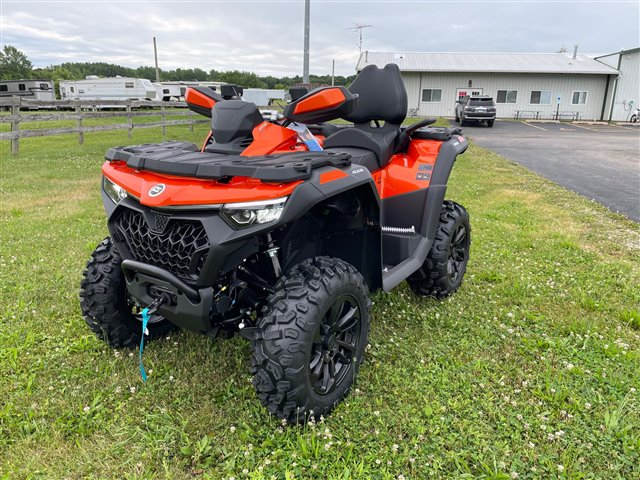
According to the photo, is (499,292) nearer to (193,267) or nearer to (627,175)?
(193,267)

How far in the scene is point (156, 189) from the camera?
2.04 metres

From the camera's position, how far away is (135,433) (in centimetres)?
228

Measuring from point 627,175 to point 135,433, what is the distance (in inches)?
448

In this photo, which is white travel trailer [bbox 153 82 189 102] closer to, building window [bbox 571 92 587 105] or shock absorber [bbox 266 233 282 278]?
building window [bbox 571 92 587 105]

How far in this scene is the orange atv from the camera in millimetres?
1981

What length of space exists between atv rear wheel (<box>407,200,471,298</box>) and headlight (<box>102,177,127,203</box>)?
7.16 feet

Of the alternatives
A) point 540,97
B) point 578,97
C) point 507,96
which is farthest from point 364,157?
point 578,97

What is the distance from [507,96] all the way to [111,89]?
103 ft

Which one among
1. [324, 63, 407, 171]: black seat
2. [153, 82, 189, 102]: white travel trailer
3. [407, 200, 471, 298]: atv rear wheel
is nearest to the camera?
[324, 63, 407, 171]: black seat

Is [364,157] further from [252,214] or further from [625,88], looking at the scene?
[625,88]

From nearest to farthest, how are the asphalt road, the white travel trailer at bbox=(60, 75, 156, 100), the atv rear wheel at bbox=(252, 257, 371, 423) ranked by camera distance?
1. the atv rear wheel at bbox=(252, 257, 371, 423)
2. the asphalt road
3. the white travel trailer at bbox=(60, 75, 156, 100)

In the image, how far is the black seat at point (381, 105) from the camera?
3.34 meters

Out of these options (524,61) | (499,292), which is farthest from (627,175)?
(524,61)

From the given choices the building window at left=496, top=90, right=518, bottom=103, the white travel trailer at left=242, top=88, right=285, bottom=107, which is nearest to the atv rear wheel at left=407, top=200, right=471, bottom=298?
the white travel trailer at left=242, top=88, right=285, bottom=107
